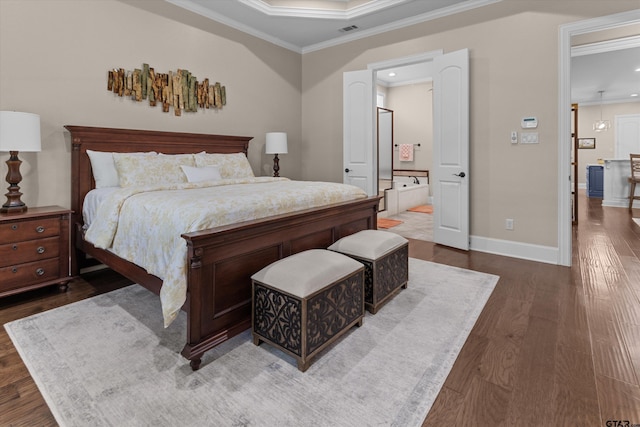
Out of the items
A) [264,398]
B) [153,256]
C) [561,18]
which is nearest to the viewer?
[264,398]

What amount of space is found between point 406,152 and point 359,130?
3904mm

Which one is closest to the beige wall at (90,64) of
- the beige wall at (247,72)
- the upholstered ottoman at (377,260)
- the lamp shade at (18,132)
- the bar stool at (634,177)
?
the beige wall at (247,72)

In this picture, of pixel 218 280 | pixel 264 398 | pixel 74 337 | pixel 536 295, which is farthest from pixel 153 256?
pixel 536 295

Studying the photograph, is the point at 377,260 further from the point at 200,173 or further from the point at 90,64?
the point at 90,64

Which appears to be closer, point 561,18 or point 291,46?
point 561,18

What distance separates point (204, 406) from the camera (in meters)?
1.53

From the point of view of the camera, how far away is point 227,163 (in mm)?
3990

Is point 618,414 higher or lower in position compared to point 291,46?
lower

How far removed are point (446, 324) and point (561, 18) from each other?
331 centimetres

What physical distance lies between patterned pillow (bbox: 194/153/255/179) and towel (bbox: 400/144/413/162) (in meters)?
5.33

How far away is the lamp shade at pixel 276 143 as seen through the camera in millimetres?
4793

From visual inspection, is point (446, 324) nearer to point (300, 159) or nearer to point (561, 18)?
point (561, 18)

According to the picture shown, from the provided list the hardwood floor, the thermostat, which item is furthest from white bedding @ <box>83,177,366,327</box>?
the thermostat

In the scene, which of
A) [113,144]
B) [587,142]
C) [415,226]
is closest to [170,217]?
[113,144]
